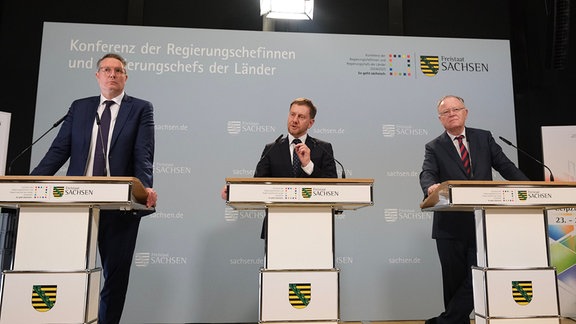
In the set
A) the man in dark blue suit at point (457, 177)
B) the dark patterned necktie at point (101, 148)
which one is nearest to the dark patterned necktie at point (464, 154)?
the man in dark blue suit at point (457, 177)

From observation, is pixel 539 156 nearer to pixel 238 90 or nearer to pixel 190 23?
pixel 238 90

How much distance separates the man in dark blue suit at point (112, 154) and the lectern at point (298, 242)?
0.66 meters

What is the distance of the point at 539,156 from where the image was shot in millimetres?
4496

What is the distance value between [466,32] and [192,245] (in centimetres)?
352

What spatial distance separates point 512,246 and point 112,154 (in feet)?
7.40

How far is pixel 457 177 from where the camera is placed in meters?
3.18

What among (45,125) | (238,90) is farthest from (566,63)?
(45,125)

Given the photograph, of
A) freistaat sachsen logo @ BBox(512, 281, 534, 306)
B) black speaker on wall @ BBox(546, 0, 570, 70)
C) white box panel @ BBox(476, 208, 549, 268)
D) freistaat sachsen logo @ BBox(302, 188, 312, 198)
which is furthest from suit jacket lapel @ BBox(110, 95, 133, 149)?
black speaker on wall @ BBox(546, 0, 570, 70)

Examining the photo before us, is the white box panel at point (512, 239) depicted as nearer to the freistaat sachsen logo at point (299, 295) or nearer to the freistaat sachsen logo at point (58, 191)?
the freistaat sachsen logo at point (299, 295)

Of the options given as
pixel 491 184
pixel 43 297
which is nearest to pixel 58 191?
pixel 43 297

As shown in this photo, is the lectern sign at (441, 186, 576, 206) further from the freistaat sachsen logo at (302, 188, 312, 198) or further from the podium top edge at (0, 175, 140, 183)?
the podium top edge at (0, 175, 140, 183)

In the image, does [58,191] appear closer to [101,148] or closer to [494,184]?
[101,148]

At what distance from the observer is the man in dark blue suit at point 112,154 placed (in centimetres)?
256

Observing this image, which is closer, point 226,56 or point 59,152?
point 59,152
